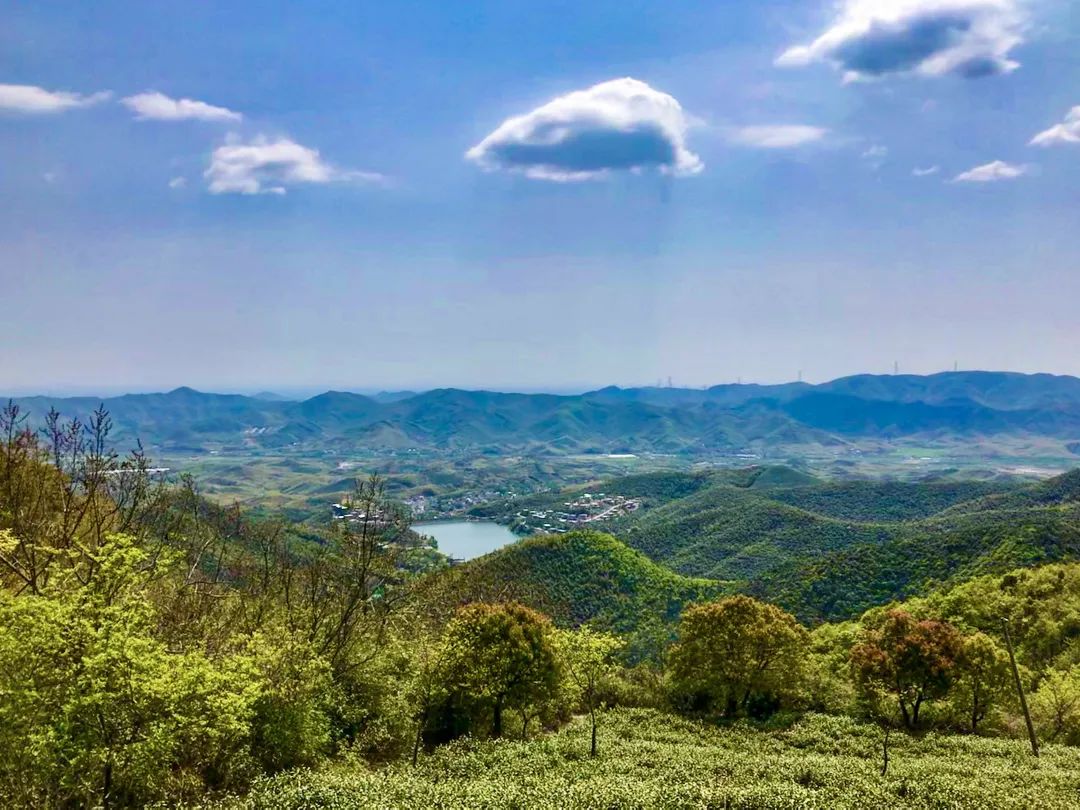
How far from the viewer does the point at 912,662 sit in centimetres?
2939

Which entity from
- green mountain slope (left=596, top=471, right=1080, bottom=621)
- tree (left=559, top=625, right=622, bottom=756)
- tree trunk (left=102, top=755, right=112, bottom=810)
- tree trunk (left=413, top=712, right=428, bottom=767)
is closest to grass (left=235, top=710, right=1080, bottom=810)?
Result: tree trunk (left=413, top=712, right=428, bottom=767)

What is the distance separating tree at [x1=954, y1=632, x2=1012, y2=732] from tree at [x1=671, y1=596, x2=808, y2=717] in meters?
7.36

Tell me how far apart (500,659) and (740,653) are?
1424 cm

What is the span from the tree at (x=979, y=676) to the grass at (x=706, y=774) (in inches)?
124

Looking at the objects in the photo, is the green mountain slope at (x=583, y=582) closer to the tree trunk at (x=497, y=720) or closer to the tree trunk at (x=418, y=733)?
the tree trunk at (x=497, y=720)

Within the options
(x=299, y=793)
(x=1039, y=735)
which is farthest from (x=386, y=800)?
(x=1039, y=735)

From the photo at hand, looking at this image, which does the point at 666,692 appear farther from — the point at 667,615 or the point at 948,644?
the point at 667,615

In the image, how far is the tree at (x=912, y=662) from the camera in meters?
29.2

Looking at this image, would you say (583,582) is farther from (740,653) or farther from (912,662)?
(912,662)

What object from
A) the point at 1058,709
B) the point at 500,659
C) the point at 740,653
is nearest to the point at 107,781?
the point at 500,659

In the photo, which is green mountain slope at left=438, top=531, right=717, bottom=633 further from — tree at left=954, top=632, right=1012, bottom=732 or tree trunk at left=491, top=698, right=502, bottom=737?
tree at left=954, top=632, right=1012, bottom=732

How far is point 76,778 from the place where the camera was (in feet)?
43.3

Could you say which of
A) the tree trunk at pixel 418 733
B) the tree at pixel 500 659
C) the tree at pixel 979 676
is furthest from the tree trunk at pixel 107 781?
the tree at pixel 979 676

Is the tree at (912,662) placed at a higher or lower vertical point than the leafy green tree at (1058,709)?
higher
